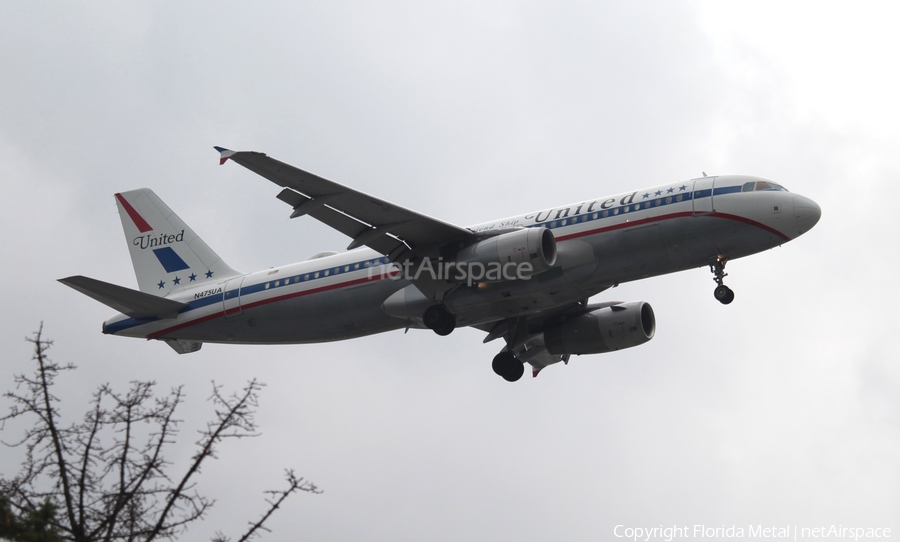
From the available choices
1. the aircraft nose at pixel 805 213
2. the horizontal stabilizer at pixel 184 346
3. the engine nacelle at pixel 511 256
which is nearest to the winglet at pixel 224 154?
the engine nacelle at pixel 511 256

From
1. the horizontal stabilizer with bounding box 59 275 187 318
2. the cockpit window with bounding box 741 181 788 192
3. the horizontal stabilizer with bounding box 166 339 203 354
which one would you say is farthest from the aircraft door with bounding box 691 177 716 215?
the horizontal stabilizer with bounding box 166 339 203 354

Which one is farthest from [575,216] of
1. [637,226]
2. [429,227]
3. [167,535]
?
[167,535]

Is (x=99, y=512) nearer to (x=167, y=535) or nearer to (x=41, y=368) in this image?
(x=167, y=535)

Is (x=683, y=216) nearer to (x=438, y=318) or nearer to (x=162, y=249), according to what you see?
(x=438, y=318)

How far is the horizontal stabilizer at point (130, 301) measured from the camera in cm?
3466

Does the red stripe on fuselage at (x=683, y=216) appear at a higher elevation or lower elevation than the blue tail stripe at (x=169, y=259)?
lower

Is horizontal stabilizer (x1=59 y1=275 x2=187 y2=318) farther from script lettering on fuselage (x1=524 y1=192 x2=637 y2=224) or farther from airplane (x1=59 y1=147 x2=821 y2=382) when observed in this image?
script lettering on fuselage (x1=524 y1=192 x2=637 y2=224)

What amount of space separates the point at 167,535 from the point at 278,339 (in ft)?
76.8

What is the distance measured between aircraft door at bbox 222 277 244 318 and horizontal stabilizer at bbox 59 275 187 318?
1.67 metres

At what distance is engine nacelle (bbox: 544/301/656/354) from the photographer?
3738cm

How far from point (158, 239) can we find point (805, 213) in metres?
24.7

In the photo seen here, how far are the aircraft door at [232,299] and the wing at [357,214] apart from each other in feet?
21.1

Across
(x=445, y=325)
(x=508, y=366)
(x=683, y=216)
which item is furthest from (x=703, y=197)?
(x=508, y=366)

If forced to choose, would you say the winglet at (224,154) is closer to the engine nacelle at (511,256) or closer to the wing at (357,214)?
the wing at (357,214)
